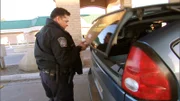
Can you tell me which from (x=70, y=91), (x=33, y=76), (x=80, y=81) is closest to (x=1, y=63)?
(x=33, y=76)

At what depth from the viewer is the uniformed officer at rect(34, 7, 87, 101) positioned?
2.49 meters

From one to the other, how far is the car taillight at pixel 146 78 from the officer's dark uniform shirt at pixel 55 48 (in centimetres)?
136

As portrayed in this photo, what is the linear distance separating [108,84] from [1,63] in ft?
21.9

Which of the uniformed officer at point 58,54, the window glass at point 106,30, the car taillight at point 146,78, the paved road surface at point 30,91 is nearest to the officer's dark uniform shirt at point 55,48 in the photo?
the uniformed officer at point 58,54

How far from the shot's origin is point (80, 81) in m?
5.11

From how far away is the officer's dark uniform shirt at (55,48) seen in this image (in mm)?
2471

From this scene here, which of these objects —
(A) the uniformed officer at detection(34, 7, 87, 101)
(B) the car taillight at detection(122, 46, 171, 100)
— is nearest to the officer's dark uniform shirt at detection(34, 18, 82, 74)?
(A) the uniformed officer at detection(34, 7, 87, 101)

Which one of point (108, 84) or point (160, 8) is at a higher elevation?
point (160, 8)

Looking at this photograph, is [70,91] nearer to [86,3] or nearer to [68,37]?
[68,37]

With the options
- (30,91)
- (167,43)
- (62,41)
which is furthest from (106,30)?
(30,91)

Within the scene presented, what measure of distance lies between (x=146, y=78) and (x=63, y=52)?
57.4 inches

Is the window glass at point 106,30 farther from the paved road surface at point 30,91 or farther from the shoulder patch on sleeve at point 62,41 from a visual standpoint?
the paved road surface at point 30,91

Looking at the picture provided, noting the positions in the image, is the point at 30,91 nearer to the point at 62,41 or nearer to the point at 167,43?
the point at 62,41

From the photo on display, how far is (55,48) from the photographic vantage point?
248 centimetres
